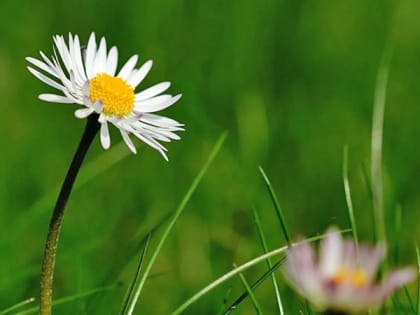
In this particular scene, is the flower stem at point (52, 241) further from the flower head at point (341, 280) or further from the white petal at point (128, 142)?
the flower head at point (341, 280)

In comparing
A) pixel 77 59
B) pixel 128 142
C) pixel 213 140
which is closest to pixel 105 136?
pixel 128 142

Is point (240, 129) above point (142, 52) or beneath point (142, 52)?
beneath

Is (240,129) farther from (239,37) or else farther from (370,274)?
(370,274)

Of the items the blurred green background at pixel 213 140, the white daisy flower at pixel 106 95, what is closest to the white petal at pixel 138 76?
the white daisy flower at pixel 106 95

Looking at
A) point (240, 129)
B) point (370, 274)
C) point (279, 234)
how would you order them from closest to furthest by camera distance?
1. point (370, 274)
2. point (279, 234)
3. point (240, 129)

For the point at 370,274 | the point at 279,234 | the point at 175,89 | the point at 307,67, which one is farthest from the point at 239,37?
the point at 370,274

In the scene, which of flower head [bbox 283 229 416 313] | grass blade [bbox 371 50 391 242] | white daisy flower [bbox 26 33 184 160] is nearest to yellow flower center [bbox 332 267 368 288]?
flower head [bbox 283 229 416 313]

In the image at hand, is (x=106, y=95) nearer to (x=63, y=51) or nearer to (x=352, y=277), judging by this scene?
(x=63, y=51)
